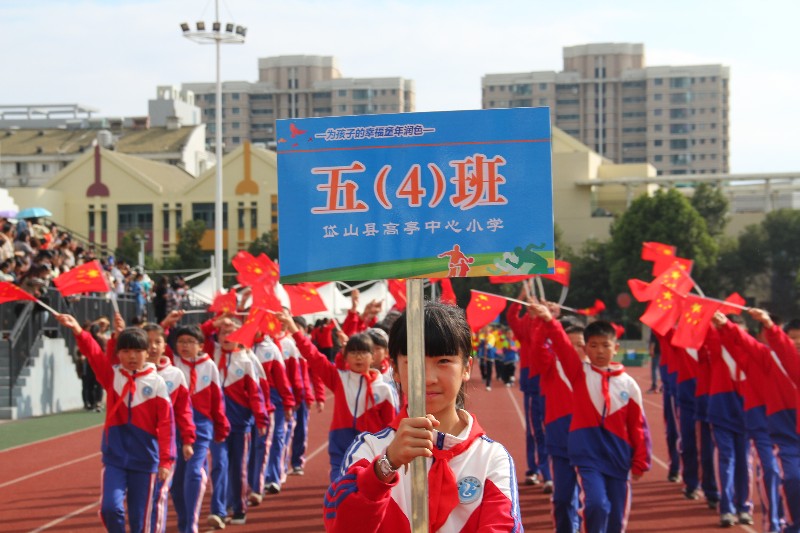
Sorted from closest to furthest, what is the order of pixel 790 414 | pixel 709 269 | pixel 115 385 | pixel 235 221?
pixel 115 385 < pixel 790 414 < pixel 709 269 < pixel 235 221

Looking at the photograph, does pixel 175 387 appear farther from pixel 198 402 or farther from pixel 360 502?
pixel 360 502

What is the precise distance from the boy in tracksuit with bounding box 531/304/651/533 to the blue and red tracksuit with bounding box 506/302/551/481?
12.1ft

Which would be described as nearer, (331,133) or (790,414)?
(331,133)

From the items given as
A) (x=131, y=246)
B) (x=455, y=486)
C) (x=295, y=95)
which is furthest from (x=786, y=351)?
(x=295, y=95)

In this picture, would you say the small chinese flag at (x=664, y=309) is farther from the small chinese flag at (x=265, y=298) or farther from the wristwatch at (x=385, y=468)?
the wristwatch at (x=385, y=468)

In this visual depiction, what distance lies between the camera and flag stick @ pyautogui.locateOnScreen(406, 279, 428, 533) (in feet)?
11.4

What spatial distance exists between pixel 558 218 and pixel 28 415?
64706 mm

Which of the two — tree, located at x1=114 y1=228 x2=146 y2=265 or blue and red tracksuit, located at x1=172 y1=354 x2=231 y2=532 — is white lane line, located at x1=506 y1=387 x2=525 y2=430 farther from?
tree, located at x1=114 y1=228 x2=146 y2=265

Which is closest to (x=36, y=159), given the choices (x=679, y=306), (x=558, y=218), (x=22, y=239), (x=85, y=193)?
(x=85, y=193)

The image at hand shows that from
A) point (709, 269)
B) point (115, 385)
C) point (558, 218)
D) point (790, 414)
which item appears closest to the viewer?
point (115, 385)

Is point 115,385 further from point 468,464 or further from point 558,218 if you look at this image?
point 558,218

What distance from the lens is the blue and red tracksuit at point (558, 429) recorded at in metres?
8.79

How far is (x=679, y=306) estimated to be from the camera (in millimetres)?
9812

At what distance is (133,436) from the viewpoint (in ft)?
26.1
